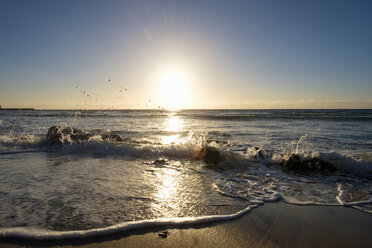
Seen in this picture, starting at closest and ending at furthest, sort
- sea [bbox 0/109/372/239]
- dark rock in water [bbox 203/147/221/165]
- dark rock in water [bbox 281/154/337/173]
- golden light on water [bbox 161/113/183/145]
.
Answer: sea [bbox 0/109/372/239]
dark rock in water [bbox 281/154/337/173]
dark rock in water [bbox 203/147/221/165]
golden light on water [bbox 161/113/183/145]

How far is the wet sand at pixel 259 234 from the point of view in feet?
7.39

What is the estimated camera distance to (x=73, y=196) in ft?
11.0

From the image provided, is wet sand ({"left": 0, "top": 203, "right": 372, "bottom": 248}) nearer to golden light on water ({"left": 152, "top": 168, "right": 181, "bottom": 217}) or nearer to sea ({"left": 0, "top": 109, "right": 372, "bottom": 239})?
sea ({"left": 0, "top": 109, "right": 372, "bottom": 239})

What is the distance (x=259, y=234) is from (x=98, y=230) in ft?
5.81

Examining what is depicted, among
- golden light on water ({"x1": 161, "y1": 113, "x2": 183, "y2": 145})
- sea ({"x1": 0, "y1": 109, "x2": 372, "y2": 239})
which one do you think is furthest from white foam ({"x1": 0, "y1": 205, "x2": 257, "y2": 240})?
golden light on water ({"x1": 161, "y1": 113, "x2": 183, "y2": 145})

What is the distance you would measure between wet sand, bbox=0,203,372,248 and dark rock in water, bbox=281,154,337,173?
8.16ft

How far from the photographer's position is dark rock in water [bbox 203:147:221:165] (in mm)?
6337

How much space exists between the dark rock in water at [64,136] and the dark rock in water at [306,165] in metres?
7.34

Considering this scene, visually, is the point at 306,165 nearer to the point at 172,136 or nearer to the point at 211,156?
the point at 211,156

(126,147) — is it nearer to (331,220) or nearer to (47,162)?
(47,162)

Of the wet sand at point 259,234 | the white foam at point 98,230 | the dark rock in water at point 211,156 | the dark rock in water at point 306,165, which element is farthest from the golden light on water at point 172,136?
the wet sand at point 259,234

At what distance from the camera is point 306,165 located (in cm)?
558

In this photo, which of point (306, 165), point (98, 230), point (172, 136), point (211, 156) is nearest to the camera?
point (98, 230)

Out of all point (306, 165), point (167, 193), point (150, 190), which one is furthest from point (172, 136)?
point (167, 193)
